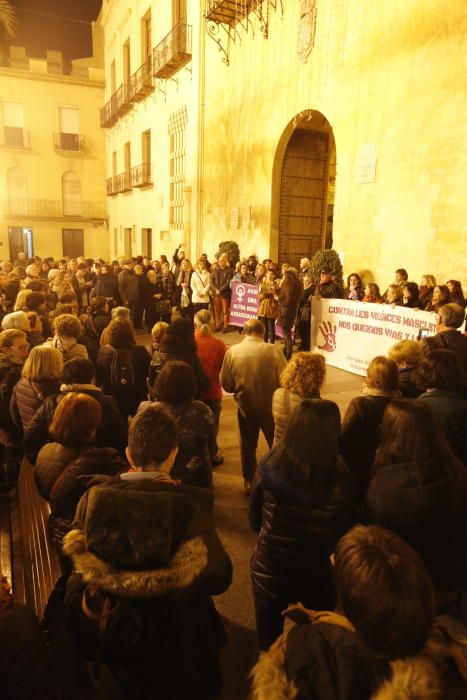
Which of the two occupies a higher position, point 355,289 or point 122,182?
point 122,182

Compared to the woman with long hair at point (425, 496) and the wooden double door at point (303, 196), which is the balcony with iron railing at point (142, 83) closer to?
the wooden double door at point (303, 196)

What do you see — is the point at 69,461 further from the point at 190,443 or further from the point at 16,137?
the point at 16,137

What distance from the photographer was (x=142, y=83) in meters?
20.8

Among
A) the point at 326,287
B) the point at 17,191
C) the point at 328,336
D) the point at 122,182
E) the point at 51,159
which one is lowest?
the point at 328,336

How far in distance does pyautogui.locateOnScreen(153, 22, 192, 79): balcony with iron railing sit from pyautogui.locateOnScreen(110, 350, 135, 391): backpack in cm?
1514

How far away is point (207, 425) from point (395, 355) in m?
1.59

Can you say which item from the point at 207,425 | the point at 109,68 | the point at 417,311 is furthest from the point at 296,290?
the point at 109,68

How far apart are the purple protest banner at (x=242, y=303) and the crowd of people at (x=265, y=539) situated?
6.87 metres

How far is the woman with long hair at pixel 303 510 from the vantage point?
210 centimetres

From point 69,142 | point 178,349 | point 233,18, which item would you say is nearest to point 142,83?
point 233,18

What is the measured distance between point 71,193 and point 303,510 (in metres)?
31.8

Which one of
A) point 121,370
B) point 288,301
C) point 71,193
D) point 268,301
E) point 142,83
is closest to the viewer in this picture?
point 121,370

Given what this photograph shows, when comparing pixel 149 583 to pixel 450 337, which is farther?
pixel 450 337

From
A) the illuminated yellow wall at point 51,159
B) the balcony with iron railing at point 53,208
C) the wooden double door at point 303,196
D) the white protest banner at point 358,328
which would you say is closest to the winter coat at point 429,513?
the white protest banner at point 358,328
